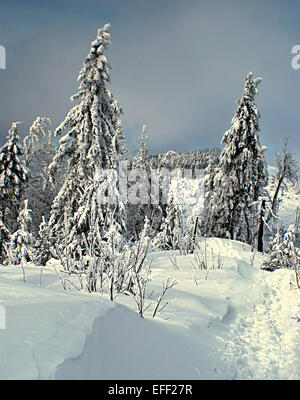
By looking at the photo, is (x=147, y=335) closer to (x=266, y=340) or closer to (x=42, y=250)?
(x=266, y=340)

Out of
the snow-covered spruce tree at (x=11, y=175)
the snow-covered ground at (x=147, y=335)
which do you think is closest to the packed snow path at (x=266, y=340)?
the snow-covered ground at (x=147, y=335)

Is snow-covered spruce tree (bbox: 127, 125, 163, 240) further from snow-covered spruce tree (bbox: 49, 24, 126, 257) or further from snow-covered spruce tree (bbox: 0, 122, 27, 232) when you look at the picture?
snow-covered spruce tree (bbox: 49, 24, 126, 257)

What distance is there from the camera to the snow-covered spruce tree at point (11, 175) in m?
14.8

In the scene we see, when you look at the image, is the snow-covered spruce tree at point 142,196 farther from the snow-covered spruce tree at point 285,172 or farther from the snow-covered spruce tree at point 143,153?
the snow-covered spruce tree at point 285,172

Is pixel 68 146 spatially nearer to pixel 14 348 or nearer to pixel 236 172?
pixel 14 348

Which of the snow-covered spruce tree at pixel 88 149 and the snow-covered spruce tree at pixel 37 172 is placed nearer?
the snow-covered spruce tree at pixel 88 149

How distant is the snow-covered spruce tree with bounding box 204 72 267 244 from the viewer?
17.0 meters

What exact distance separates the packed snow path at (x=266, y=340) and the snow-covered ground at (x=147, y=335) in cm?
1

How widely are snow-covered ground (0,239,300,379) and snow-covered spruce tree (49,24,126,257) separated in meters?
5.64

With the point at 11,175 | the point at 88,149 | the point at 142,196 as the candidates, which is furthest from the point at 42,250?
the point at 142,196

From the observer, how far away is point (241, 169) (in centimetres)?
1719

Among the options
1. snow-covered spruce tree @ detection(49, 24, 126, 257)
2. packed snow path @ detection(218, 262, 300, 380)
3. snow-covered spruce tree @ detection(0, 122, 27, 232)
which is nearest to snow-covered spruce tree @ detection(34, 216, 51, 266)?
snow-covered spruce tree @ detection(49, 24, 126, 257)

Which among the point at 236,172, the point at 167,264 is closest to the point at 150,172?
the point at 236,172

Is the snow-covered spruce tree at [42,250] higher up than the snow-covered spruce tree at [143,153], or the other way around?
the snow-covered spruce tree at [143,153]
